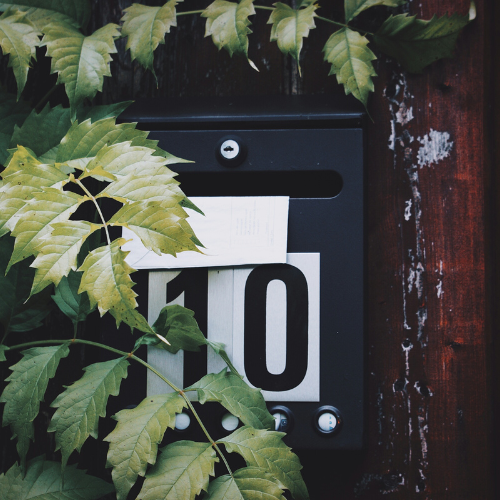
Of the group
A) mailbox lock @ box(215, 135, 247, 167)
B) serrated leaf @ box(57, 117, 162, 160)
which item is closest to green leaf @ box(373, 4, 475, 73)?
mailbox lock @ box(215, 135, 247, 167)

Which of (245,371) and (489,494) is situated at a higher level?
(245,371)

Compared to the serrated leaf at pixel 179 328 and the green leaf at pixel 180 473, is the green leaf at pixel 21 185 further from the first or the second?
the green leaf at pixel 180 473

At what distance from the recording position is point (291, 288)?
67 centimetres

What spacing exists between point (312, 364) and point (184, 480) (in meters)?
0.24

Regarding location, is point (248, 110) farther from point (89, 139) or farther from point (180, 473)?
point (180, 473)

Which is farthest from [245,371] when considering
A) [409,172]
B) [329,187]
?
[409,172]

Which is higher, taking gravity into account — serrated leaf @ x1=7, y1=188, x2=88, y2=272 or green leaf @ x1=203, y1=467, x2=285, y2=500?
serrated leaf @ x1=7, y1=188, x2=88, y2=272

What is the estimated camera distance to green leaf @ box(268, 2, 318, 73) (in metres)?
0.64

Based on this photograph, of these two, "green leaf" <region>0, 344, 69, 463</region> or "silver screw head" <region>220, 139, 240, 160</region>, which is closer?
"green leaf" <region>0, 344, 69, 463</region>

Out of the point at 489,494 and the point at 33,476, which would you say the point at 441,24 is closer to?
the point at 489,494

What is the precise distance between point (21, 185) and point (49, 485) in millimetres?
425

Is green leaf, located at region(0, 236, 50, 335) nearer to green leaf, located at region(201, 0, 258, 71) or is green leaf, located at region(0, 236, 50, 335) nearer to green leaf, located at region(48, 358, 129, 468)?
green leaf, located at region(48, 358, 129, 468)

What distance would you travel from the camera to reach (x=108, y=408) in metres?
0.68

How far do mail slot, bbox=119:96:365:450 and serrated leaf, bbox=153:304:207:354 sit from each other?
4 centimetres
